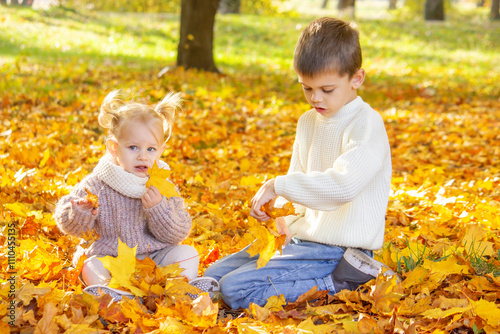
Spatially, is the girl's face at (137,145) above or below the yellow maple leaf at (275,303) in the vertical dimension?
above

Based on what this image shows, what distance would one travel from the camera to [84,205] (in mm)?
2266

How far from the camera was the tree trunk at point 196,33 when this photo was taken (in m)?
9.08

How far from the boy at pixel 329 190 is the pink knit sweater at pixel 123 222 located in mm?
330

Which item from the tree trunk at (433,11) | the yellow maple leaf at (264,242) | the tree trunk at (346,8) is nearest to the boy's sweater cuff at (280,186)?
the yellow maple leaf at (264,242)

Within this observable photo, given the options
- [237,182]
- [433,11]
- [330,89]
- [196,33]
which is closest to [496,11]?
[433,11]

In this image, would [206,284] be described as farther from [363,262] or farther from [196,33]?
[196,33]

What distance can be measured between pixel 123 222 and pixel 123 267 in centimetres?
31

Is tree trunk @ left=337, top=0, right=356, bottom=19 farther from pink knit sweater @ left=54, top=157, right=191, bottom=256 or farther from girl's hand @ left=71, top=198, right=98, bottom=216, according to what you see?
girl's hand @ left=71, top=198, right=98, bottom=216

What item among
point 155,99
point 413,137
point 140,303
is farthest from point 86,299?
point 413,137

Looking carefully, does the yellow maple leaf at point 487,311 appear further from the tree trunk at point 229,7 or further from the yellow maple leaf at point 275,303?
the tree trunk at point 229,7

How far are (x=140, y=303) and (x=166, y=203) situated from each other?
1.51 feet

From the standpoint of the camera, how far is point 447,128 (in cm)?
620

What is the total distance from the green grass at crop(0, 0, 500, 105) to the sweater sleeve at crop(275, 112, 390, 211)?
17.8 ft

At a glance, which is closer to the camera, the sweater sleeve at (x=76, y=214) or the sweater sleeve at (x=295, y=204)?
the sweater sleeve at (x=76, y=214)
